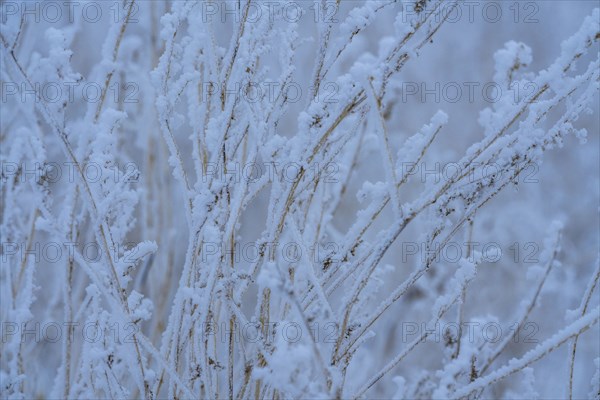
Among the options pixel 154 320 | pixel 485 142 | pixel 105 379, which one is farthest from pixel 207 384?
pixel 154 320

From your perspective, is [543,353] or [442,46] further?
[442,46]

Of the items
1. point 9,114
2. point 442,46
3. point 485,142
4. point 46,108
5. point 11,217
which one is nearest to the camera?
point 485,142

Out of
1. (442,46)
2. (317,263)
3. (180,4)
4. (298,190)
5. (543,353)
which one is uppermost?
(442,46)

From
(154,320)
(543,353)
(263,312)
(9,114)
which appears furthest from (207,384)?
(9,114)

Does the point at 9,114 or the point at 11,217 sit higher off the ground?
the point at 9,114

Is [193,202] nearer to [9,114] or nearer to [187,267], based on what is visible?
[187,267]

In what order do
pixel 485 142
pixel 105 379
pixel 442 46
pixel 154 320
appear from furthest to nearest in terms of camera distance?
pixel 442 46 < pixel 154 320 < pixel 105 379 < pixel 485 142

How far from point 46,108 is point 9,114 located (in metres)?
1.41

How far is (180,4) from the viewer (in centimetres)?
152

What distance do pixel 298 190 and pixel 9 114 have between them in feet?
6.20

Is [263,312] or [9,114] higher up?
[9,114]

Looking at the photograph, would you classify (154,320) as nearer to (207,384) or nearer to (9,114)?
(9,114)

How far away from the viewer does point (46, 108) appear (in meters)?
1.43

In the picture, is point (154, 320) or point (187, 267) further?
point (154, 320)
